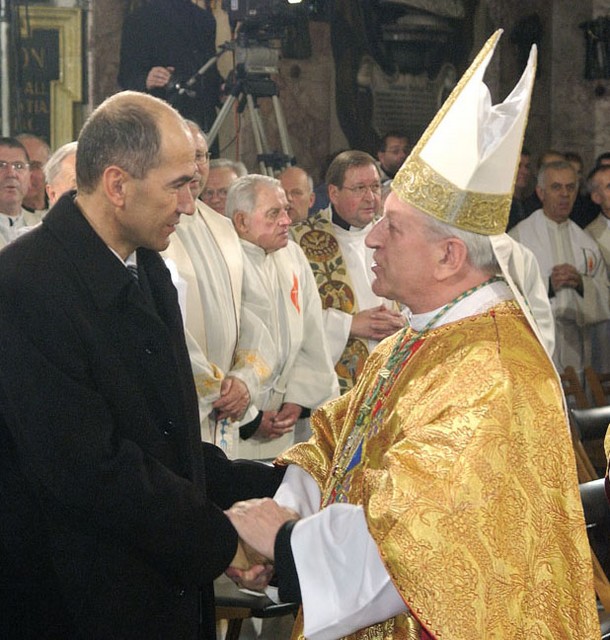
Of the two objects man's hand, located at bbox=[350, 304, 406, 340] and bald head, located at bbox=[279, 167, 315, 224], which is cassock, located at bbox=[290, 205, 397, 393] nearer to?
man's hand, located at bbox=[350, 304, 406, 340]

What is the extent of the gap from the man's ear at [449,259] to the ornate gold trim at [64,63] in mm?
Result: 6274

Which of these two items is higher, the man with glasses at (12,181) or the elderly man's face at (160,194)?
the elderly man's face at (160,194)

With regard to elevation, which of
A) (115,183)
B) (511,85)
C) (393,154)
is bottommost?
(393,154)

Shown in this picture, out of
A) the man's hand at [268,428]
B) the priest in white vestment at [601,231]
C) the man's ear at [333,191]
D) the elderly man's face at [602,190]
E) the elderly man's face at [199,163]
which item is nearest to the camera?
the elderly man's face at [199,163]

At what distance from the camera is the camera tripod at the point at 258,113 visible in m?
8.98

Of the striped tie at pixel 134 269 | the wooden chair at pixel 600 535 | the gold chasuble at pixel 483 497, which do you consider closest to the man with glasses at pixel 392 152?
the wooden chair at pixel 600 535

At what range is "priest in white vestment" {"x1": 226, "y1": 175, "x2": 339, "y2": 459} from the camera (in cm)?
561

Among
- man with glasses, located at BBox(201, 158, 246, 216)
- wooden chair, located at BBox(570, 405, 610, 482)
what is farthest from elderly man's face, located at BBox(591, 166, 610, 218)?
wooden chair, located at BBox(570, 405, 610, 482)

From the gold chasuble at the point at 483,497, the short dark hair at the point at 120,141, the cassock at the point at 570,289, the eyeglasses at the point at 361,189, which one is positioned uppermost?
the short dark hair at the point at 120,141

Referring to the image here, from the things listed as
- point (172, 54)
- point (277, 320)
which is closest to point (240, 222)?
point (277, 320)

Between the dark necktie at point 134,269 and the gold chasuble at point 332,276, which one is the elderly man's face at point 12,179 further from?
the dark necktie at point 134,269

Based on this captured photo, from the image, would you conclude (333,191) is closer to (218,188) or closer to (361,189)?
(361,189)

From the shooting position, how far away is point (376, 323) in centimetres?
624

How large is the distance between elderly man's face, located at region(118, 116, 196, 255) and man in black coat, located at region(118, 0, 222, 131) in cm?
627
